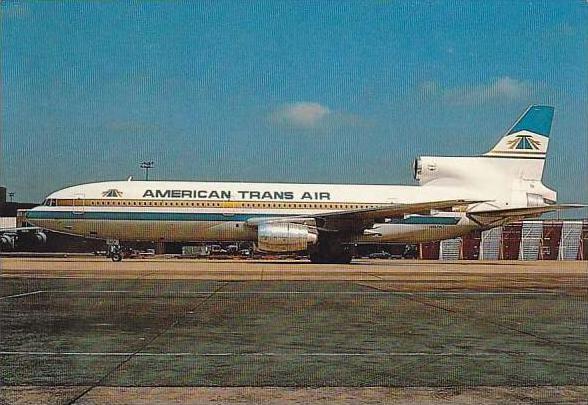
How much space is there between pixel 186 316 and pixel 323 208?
2098 centimetres

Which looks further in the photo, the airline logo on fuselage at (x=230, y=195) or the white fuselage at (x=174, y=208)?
the airline logo on fuselage at (x=230, y=195)

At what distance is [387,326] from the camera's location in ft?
29.5

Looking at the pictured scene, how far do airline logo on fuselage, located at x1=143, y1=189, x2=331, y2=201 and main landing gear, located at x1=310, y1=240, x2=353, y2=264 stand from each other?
199 cm

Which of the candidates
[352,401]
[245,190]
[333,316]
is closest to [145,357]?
[352,401]

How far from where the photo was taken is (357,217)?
29484 mm

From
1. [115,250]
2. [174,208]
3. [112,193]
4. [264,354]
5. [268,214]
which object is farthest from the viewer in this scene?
[115,250]

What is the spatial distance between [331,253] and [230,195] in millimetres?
5059

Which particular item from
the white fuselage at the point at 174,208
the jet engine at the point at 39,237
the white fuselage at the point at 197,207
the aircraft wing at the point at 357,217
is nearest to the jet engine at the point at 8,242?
the jet engine at the point at 39,237

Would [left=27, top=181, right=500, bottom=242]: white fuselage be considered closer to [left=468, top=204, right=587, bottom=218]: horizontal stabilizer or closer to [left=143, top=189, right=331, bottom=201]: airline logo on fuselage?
[left=143, top=189, right=331, bottom=201]: airline logo on fuselage

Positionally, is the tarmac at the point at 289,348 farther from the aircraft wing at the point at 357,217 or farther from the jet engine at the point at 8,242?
the jet engine at the point at 8,242

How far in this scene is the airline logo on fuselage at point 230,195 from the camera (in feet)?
97.9

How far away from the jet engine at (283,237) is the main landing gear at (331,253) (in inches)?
94.6

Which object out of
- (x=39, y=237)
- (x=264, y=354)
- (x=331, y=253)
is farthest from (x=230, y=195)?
(x=39, y=237)

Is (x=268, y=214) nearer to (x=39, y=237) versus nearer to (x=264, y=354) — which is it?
(x=264, y=354)
